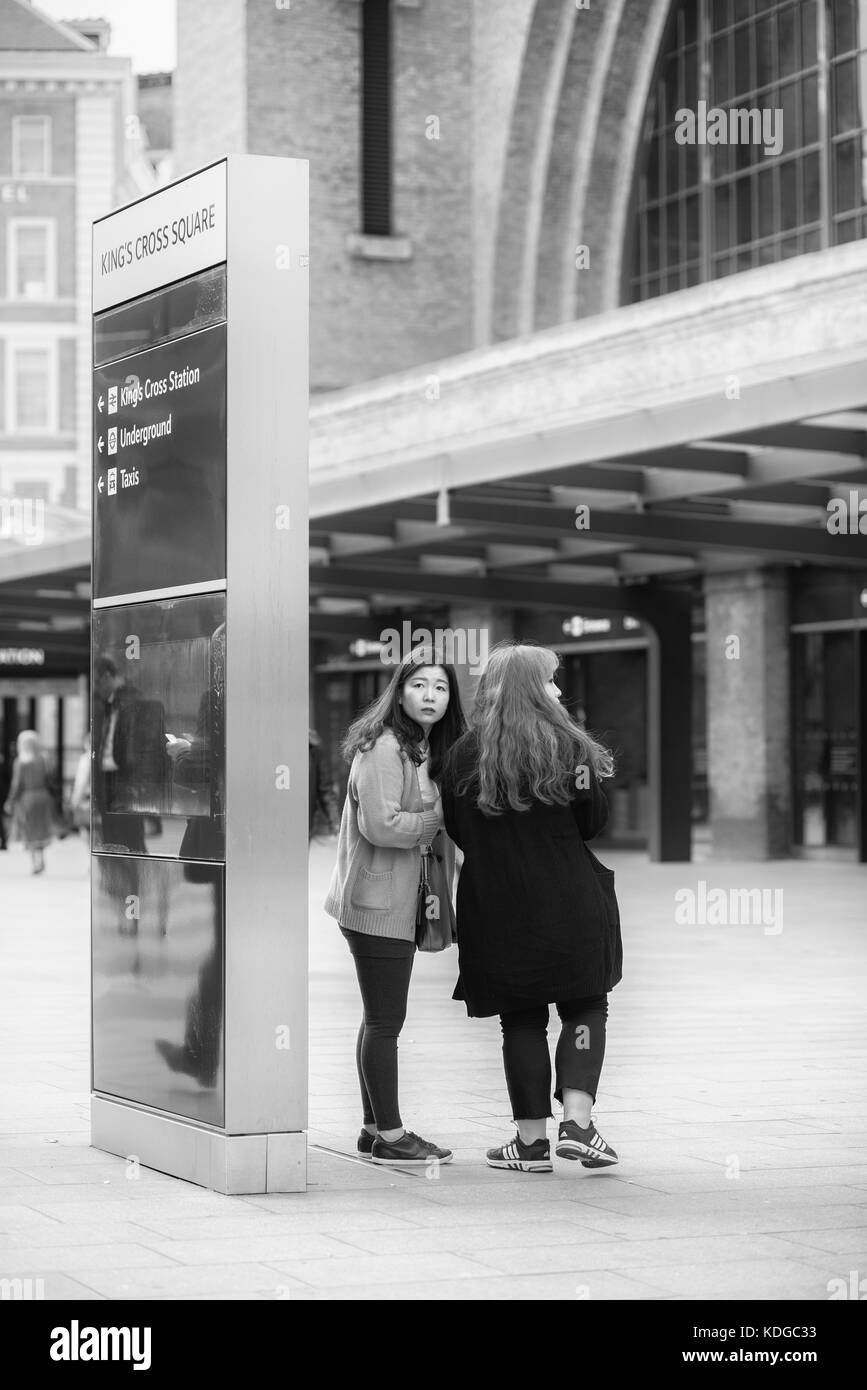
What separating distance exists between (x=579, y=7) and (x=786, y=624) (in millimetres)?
13021

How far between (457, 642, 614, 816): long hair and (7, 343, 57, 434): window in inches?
2116

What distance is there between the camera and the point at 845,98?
2759 centimetres

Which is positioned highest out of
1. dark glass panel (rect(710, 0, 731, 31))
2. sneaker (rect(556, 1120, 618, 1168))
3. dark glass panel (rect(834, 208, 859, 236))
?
dark glass panel (rect(710, 0, 731, 31))

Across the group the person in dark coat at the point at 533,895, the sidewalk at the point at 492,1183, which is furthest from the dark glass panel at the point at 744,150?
the person in dark coat at the point at 533,895

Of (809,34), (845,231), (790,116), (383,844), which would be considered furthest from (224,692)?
(809,34)

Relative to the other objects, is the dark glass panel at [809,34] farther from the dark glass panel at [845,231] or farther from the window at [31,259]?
the window at [31,259]

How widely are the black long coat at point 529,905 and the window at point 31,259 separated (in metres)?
54.3

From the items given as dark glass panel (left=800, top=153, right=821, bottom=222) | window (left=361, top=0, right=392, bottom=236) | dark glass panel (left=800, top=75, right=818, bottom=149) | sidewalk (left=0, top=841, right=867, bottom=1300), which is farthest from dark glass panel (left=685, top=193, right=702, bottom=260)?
sidewalk (left=0, top=841, right=867, bottom=1300)

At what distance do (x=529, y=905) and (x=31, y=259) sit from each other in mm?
55090

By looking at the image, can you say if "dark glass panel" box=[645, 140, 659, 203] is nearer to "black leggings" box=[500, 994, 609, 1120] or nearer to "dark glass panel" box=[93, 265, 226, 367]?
"dark glass panel" box=[93, 265, 226, 367]

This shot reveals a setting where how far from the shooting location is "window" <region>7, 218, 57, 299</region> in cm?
5875

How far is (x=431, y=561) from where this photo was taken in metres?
27.3
